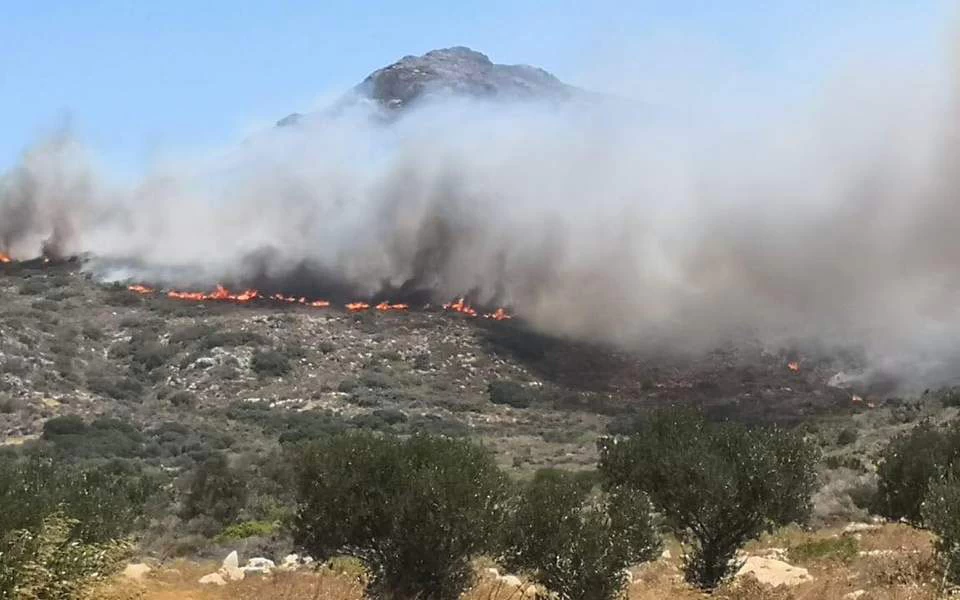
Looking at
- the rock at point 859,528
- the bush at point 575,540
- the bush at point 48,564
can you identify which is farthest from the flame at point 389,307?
the bush at point 48,564

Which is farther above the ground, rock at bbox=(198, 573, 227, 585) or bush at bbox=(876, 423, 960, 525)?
bush at bbox=(876, 423, 960, 525)

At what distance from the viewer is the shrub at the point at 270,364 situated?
300 ft

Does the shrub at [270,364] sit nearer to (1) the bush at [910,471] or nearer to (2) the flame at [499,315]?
(2) the flame at [499,315]

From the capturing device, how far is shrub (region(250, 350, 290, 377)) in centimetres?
9150

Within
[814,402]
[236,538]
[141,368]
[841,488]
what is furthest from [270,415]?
[814,402]

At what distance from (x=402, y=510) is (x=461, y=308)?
382 ft

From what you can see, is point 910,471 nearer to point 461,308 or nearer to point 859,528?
point 859,528

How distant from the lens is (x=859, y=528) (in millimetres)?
30219

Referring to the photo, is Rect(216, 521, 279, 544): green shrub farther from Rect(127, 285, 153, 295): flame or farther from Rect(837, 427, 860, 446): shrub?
Rect(127, 285, 153, 295): flame

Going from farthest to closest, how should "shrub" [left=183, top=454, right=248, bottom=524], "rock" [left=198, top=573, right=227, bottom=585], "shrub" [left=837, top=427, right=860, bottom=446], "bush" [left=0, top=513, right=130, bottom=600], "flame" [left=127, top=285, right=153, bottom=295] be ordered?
"flame" [left=127, top=285, right=153, bottom=295] → "shrub" [left=837, top=427, right=860, bottom=446] → "shrub" [left=183, top=454, right=248, bottom=524] → "rock" [left=198, top=573, right=227, bottom=585] → "bush" [left=0, top=513, right=130, bottom=600]

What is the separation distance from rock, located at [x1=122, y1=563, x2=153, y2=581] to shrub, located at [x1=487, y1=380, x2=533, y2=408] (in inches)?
2697

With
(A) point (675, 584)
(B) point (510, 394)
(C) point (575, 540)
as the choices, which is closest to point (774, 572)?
(A) point (675, 584)

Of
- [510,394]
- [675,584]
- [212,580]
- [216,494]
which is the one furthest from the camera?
[510,394]

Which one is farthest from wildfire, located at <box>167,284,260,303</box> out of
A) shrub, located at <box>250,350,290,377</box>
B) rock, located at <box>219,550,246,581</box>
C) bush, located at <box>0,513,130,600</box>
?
bush, located at <box>0,513,130,600</box>
